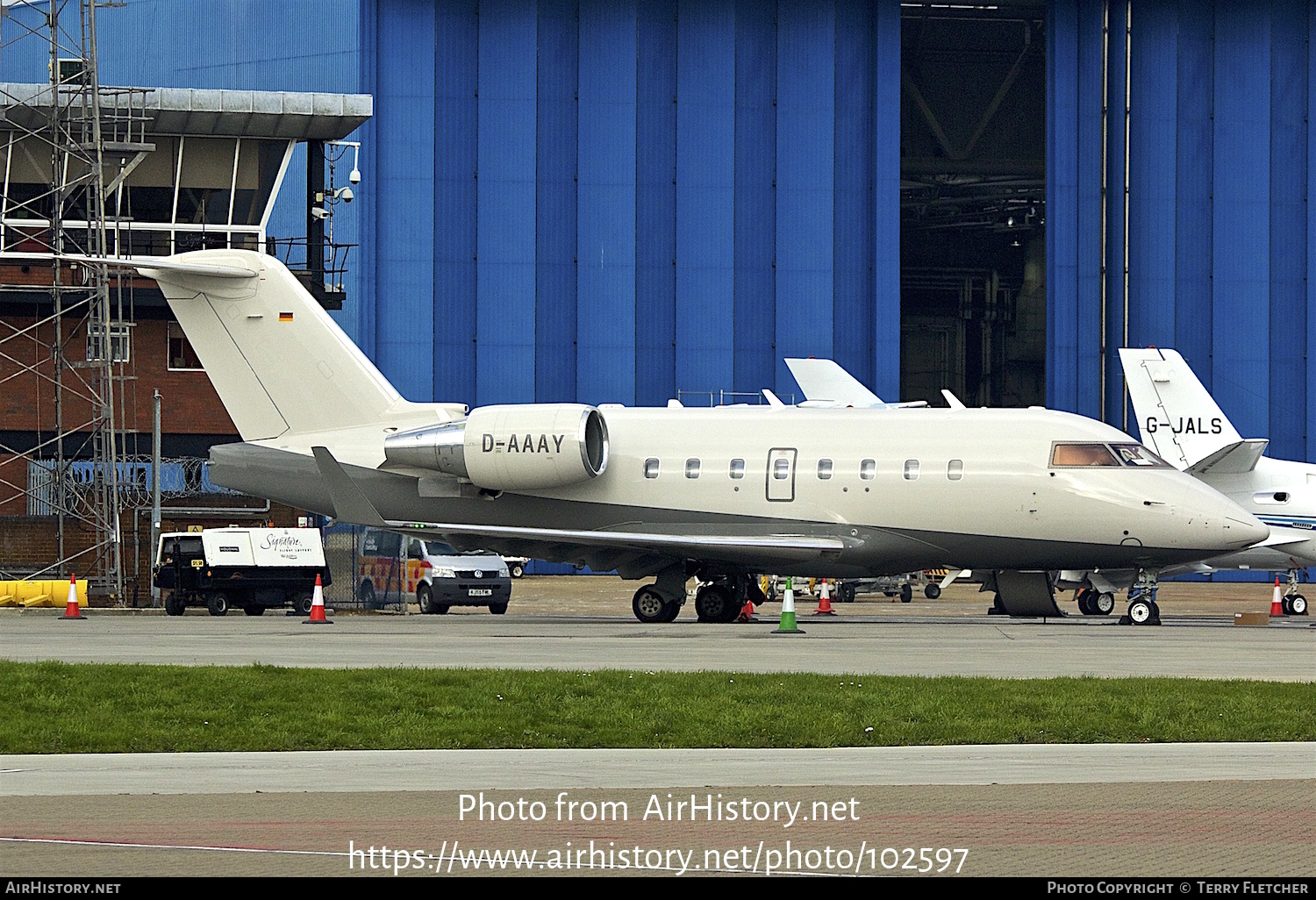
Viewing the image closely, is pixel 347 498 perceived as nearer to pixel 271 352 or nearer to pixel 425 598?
pixel 271 352

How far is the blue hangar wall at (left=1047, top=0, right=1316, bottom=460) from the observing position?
207ft

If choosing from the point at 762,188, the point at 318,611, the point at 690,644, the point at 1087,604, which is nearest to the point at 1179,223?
the point at 762,188

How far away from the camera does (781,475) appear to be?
93.9ft

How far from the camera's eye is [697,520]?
2900 centimetres

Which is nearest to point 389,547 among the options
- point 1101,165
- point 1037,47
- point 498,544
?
point 498,544

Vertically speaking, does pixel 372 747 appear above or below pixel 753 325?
below

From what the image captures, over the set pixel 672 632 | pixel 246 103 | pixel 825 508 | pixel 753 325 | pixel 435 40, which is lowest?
pixel 672 632

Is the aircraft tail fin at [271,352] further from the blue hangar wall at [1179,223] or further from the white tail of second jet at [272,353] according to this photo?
the blue hangar wall at [1179,223]

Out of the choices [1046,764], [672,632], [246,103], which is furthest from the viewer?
[246,103]

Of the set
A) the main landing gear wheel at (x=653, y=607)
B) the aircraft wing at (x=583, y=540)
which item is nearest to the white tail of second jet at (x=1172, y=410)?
the aircraft wing at (x=583, y=540)

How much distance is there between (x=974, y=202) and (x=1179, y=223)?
1315 cm

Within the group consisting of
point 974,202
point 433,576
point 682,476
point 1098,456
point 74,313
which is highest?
point 974,202

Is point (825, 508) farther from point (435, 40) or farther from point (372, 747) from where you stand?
point (435, 40)
